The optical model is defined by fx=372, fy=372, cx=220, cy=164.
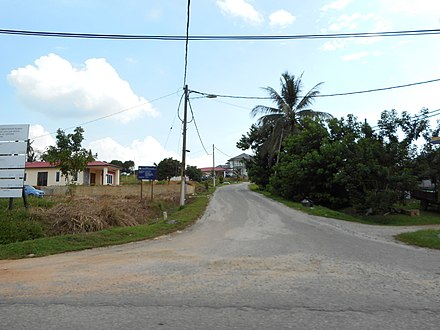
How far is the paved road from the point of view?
437 cm

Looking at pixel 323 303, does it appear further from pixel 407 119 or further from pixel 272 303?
pixel 407 119

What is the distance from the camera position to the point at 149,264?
7.93m

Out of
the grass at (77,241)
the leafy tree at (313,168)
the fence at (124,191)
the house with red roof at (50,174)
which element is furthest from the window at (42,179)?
the grass at (77,241)

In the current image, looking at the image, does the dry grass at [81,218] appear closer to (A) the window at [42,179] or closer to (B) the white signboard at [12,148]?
(B) the white signboard at [12,148]

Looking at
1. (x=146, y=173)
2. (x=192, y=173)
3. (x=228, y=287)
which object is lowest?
(x=228, y=287)

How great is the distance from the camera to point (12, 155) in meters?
15.0

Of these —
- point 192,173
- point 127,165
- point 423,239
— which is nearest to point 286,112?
point 423,239

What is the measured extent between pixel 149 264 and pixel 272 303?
368 centimetres

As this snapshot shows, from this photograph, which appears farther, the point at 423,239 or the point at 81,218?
the point at 81,218

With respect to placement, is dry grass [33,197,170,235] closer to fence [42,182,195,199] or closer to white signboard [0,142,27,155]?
white signboard [0,142,27,155]

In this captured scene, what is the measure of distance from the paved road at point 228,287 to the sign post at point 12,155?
22.6 ft

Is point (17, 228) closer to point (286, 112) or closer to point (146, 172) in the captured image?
point (146, 172)

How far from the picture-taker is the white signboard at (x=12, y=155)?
49.0 feet

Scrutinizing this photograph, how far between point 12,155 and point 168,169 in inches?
2087
